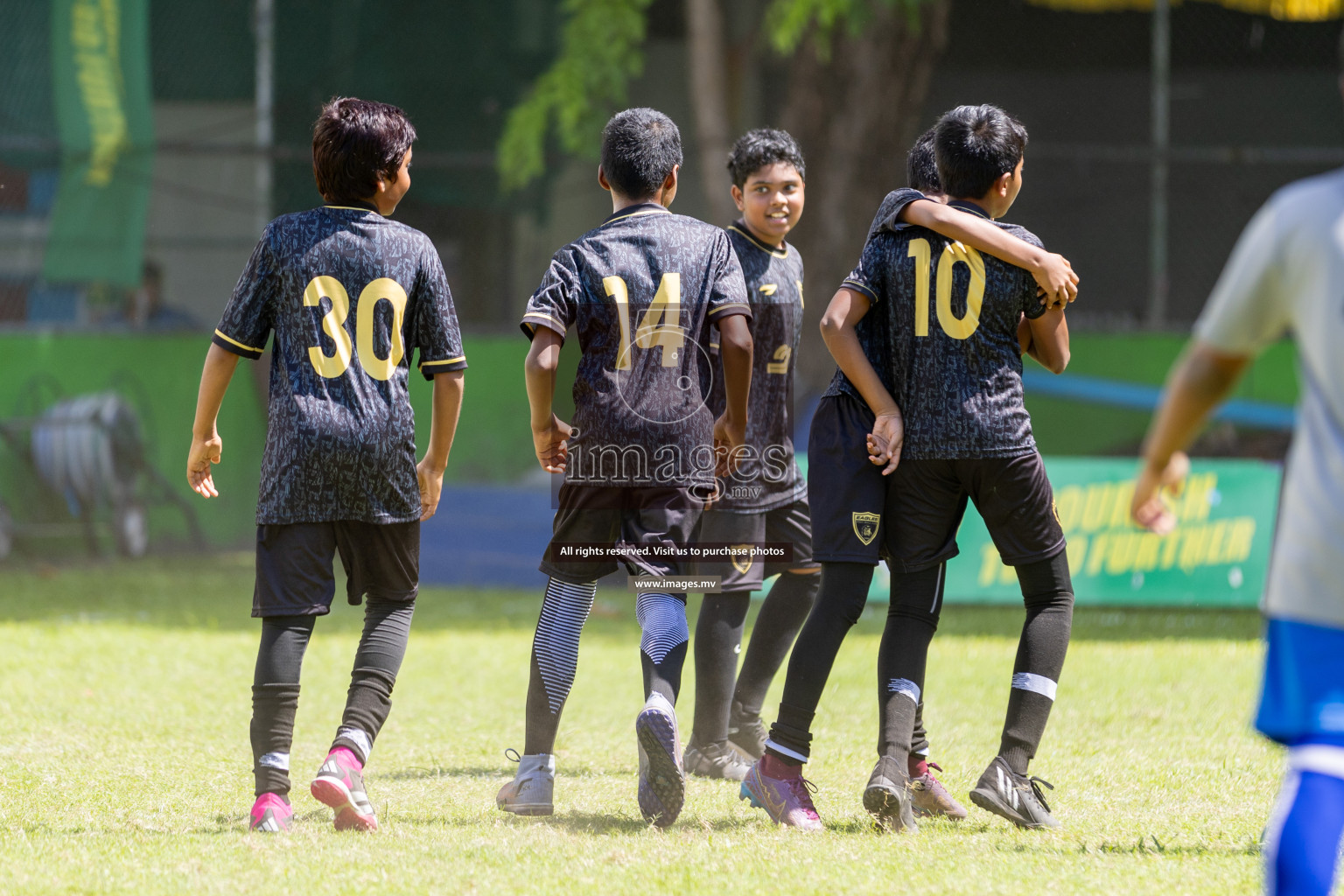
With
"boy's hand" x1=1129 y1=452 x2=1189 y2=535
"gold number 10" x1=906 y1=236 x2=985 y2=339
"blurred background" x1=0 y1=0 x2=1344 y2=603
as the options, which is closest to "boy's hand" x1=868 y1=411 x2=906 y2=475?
"gold number 10" x1=906 y1=236 x2=985 y2=339

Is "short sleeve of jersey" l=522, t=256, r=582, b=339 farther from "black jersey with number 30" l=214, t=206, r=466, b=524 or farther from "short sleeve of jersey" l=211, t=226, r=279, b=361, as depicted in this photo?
"short sleeve of jersey" l=211, t=226, r=279, b=361

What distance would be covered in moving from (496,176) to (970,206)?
9814mm

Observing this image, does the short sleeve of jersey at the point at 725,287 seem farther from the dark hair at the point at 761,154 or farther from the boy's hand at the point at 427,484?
the boy's hand at the point at 427,484

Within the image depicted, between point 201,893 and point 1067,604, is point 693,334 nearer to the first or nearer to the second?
point 1067,604

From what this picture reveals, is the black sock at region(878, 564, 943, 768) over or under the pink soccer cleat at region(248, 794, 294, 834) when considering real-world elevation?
over

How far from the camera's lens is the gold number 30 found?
12.0 ft

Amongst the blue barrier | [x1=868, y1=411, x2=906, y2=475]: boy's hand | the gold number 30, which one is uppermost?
the gold number 30

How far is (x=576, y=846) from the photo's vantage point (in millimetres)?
3518

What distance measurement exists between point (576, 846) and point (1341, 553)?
→ 1995 mm

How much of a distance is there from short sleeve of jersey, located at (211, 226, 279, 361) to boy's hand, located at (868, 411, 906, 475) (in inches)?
64.6

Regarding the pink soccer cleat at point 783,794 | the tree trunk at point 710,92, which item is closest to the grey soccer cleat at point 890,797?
the pink soccer cleat at point 783,794

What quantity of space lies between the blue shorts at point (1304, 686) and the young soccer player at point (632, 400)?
1766 mm

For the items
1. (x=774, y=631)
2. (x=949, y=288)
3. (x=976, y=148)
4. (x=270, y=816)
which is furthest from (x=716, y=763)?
(x=976, y=148)

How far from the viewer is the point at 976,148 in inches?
149
